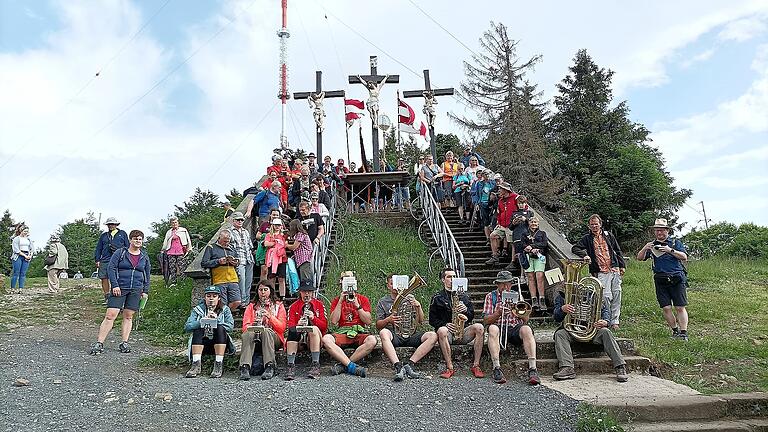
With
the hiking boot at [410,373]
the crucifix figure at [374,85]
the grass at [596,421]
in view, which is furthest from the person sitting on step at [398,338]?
the crucifix figure at [374,85]

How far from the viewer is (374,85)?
1853 cm

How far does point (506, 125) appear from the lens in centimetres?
2612

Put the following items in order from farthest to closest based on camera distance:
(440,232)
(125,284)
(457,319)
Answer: (440,232) < (125,284) < (457,319)

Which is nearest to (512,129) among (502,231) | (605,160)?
(605,160)

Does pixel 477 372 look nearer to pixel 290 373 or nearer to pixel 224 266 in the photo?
pixel 290 373

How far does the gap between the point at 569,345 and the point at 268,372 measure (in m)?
3.55

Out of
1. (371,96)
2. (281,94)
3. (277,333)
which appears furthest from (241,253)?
(281,94)

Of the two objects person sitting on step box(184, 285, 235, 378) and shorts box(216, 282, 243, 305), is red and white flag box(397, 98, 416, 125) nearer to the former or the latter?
shorts box(216, 282, 243, 305)

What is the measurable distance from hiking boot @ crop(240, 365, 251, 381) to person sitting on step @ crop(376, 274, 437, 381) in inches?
62.0

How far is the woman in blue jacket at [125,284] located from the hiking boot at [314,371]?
2.84 m

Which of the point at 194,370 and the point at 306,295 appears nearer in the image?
the point at 194,370

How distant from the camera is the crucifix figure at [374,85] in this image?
18484mm

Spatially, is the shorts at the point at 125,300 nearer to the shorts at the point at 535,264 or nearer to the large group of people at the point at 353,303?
the large group of people at the point at 353,303

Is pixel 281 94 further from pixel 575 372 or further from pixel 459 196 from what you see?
pixel 575 372
